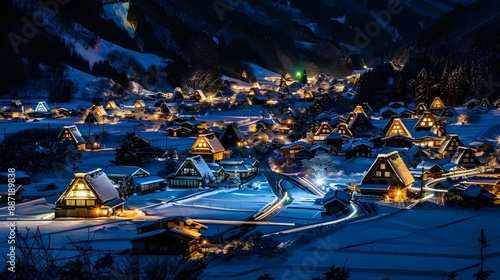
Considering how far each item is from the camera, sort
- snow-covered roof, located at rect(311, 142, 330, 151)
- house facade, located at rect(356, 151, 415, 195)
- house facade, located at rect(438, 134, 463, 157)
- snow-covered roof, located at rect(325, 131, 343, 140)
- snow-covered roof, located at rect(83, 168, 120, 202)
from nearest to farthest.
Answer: snow-covered roof, located at rect(83, 168, 120, 202) < house facade, located at rect(356, 151, 415, 195) < house facade, located at rect(438, 134, 463, 157) < snow-covered roof, located at rect(311, 142, 330, 151) < snow-covered roof, located at rect(325, 131, 343, 140)

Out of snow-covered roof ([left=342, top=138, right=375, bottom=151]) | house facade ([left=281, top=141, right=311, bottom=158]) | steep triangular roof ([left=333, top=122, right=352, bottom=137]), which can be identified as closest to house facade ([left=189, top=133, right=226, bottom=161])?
house facade ([left=281, top=141, right=311, bottom=158])

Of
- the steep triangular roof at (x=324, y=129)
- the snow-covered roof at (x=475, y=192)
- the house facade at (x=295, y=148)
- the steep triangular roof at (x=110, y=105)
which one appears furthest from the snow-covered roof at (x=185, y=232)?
the steep triangular roof at (x=110, y=105)

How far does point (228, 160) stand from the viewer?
34.5 meters

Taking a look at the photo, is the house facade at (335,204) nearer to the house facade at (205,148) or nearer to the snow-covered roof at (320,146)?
the house facade at (205,148)

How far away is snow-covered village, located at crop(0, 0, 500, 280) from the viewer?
16125 millimetres

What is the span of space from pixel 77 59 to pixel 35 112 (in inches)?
793

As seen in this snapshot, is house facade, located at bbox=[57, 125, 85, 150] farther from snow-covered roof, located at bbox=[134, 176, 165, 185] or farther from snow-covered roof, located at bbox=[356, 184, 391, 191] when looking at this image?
snow-covered roof, located at bbox=[356, 184, 391, 191]

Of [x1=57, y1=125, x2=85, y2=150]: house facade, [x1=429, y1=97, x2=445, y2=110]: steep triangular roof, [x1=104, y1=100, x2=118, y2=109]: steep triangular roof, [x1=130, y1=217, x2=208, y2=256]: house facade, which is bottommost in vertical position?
[x1=130, y1=217, x2=208, y2=256]: house facade

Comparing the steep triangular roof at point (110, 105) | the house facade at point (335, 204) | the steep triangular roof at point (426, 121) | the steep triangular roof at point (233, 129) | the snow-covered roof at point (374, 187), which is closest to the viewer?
the house facade at point (335, 204)

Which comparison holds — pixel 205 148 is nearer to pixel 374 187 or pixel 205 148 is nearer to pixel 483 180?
pixel 374 187

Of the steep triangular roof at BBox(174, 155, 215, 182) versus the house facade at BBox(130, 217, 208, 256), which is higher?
the steep triangular roof at BBox(174, 155, 215, 182)

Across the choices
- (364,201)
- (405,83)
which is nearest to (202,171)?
(364,201)

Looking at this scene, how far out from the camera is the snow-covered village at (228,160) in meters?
16.1

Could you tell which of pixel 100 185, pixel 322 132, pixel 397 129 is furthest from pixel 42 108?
pixel 397 129
